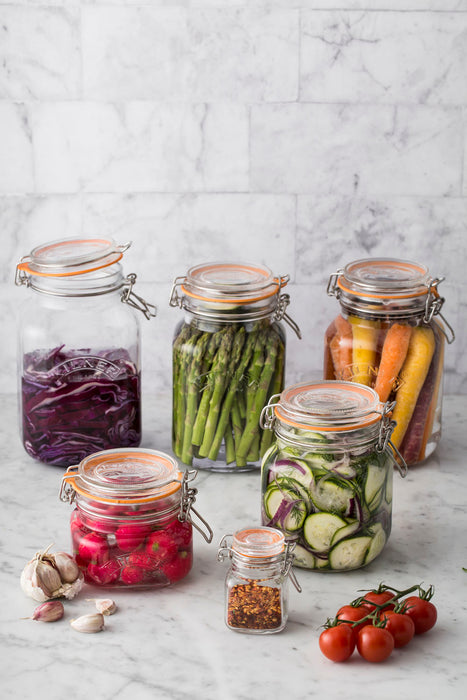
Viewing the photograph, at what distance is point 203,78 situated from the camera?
2.07 metres

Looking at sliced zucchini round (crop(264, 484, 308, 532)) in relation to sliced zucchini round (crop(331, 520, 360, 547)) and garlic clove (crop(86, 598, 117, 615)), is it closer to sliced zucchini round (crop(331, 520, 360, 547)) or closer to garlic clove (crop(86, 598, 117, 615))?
sliced zucchini round (crop(331, 520, 360, 547))

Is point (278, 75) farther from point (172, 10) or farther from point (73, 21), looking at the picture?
point (73, 21)

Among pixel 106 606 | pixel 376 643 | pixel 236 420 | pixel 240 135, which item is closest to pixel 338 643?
pixel 376 643

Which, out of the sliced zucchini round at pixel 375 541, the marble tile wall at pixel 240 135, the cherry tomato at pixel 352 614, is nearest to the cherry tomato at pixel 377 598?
the cherry tomato at pixel 352 614

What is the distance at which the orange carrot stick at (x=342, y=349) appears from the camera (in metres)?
1.88

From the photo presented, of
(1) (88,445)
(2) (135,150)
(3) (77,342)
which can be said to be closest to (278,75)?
(2) (135,150)

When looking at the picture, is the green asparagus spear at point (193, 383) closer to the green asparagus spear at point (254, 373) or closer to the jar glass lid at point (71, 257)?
the green asparagus spear at point (254, 373)

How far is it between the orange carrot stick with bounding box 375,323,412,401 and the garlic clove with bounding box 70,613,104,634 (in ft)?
2.36

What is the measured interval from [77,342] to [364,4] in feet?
3.04

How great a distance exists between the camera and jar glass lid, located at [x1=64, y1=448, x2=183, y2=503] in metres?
1.48

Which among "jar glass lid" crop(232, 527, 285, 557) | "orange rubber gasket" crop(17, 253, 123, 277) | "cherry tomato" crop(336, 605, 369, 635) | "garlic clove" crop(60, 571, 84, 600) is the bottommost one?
"garlic clove" crop(60, 571, 84, 600)

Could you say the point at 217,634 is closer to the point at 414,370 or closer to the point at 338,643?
the point at 338,643

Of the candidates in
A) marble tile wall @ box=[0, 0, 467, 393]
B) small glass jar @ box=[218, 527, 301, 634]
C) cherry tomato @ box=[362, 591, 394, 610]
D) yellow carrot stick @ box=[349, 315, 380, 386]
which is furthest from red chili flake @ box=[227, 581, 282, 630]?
marble tile wall @ box=[0, 0, 467, 393]

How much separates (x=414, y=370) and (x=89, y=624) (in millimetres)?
799
